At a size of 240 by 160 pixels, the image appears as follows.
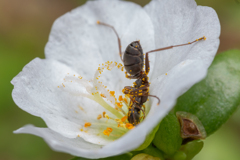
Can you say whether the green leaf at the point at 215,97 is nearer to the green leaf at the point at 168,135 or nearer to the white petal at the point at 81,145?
the green leaf at the point at 168,135

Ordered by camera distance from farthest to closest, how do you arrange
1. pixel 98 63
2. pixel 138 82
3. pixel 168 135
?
1. pixel 98 63
2. pixel 138 82
3. pixel 168 135

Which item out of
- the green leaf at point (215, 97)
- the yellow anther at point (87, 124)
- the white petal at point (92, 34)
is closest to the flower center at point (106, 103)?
the yellow anther at point (87, 124)

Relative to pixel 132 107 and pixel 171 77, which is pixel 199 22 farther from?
pixel 132 107

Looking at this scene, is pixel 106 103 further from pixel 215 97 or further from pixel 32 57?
pixel 32 57

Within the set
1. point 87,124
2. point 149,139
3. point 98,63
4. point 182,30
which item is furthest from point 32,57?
point 149,139

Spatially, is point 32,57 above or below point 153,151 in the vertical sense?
below

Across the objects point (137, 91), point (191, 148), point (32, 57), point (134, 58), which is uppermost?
point (134, 58)

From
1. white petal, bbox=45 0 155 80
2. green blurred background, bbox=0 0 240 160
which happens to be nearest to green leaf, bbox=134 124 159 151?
white petal, bbox=45 0 155 80
